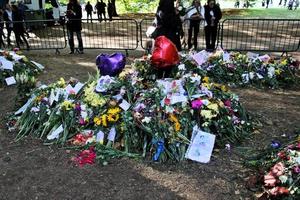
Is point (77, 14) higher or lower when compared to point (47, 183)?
higher

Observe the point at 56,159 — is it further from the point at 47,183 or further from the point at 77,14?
the point at 77,14

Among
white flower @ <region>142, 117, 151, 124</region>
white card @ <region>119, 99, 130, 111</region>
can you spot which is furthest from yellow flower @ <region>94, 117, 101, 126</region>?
white flower @ <region>142, 117, 151, 124</region>

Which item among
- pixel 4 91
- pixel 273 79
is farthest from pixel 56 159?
pixel 273 79

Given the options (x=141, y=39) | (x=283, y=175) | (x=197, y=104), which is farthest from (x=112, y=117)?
(x=141, y=39)

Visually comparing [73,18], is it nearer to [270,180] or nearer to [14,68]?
[14,68]

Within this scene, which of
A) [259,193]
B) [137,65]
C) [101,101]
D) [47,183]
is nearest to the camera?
[259,193]

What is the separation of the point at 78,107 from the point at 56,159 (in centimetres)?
97

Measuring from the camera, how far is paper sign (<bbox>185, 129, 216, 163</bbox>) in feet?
16.9

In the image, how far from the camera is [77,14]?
11836 millimetres

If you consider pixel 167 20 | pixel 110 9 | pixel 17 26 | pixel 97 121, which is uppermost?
pixel 167 20

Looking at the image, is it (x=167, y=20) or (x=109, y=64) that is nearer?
(x=109, y=64)

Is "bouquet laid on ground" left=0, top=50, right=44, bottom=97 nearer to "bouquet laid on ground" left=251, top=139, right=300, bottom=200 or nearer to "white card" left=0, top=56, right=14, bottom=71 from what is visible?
"white card" left=0, top=56, right=14, bottom=71

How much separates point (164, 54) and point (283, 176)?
3219mm

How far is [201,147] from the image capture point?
208 inches
